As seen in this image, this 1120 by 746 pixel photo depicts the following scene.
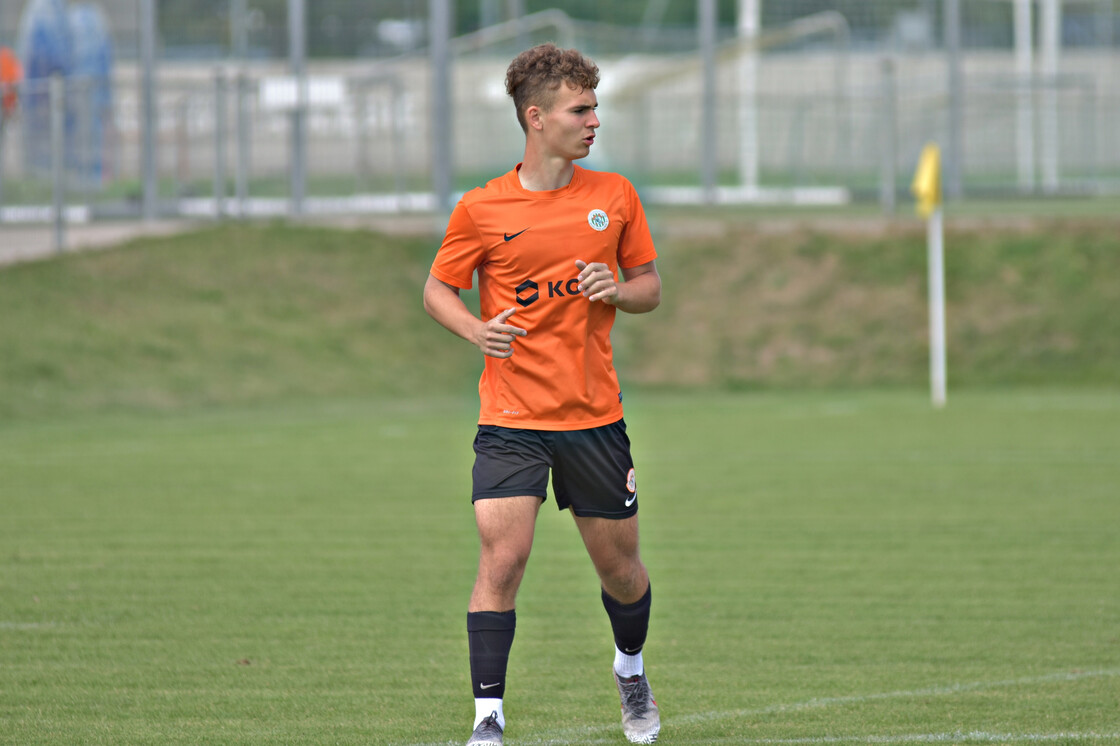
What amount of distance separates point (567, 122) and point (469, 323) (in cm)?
69

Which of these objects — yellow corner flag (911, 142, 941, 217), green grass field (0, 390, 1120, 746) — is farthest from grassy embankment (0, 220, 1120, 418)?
green grass field (0, 390, 1120, 746)

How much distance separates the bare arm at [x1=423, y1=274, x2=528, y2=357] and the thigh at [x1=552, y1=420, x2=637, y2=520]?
1.19 feet

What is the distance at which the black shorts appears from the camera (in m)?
4.88

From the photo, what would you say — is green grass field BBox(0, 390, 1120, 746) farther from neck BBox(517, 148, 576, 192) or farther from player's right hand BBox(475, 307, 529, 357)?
neck BBox(517, 148, 576, 192)

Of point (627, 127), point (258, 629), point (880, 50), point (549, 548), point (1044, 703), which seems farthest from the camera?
point (880, 50)

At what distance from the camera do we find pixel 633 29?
27984 millimetres

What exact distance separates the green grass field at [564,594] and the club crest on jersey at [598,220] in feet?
5.49

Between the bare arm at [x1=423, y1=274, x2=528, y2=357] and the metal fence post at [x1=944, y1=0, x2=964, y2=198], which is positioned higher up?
the metal fence post at [x1=944, y1=0, x2=964, y2=198]

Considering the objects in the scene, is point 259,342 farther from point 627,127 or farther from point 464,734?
point 464,734

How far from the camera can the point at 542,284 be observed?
4.90 meters

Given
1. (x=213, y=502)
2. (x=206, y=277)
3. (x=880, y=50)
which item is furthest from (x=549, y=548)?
(x=880, y=50)

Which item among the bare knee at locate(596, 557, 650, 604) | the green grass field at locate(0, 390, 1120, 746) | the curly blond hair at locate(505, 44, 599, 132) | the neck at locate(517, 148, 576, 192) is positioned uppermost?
the curly blond hair at locate(505, 44, 599, 132)

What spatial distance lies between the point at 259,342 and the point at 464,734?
46.8ft

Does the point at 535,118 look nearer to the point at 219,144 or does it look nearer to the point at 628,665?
the point at 628,665
